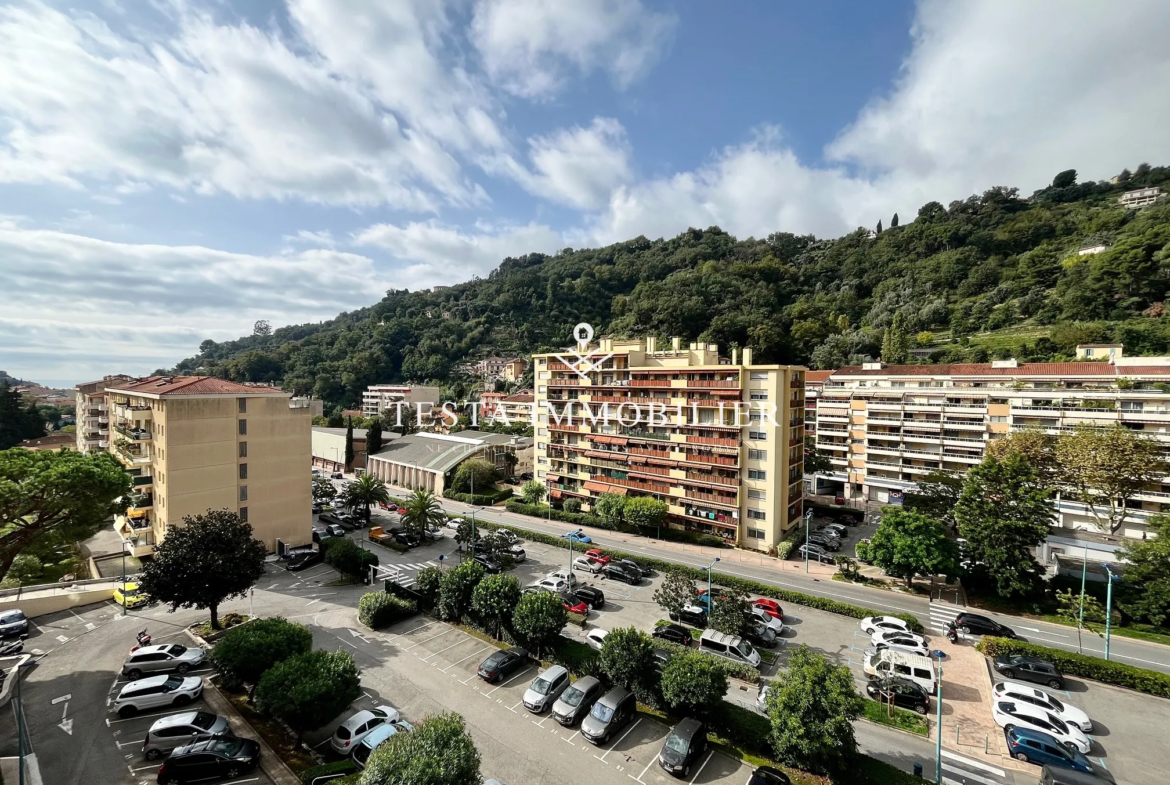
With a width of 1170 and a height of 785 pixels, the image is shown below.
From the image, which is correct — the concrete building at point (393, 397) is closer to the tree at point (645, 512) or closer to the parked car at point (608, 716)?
the tree at point (645, 512)

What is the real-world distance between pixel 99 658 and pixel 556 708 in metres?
23.3

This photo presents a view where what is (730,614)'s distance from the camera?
2478 cm

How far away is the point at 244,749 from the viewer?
16.8 meters

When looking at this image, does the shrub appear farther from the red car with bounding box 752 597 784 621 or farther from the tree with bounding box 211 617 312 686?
the red car with bounding box 752 597 784 621

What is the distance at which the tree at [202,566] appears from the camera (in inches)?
957

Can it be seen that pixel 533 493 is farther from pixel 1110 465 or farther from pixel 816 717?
pixel 1110 465

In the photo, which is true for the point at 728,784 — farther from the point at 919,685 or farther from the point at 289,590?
the point at 289,590

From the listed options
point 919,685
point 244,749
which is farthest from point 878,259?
point 244,749

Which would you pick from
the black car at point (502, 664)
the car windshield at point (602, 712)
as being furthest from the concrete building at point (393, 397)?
the car windshield at point (602, 712)

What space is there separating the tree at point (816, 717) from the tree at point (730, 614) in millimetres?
7611

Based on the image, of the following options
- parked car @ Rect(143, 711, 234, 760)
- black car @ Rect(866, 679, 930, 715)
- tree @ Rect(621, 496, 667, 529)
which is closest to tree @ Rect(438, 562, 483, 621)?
parked car @ Rect(143, 711, 234, 760)

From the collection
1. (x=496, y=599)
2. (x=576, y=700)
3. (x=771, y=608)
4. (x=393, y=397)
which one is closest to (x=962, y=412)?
(x=771, y=608)

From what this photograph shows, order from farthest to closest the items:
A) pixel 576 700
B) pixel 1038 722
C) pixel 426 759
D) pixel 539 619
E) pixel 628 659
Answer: pixel 539 619, pixel 628 659, pixel 576 700, pixel 1038 722, pixel 426 759

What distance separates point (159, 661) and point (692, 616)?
88.1 ft
